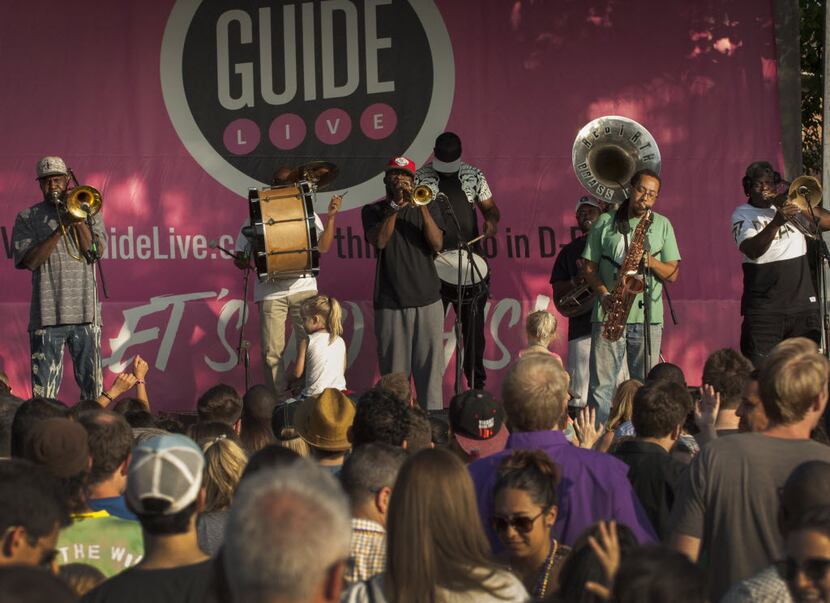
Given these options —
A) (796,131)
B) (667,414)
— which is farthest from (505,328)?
(667,414)

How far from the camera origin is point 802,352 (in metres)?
4.40

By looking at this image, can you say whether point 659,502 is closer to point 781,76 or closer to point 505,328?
point 505,328

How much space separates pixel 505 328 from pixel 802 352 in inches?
280

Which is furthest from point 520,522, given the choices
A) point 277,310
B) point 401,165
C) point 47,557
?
point 277,310

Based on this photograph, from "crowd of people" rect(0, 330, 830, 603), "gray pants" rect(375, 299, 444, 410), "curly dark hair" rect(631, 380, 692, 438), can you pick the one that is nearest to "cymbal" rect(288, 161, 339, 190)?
"gray pants" rect(375, 299, 444, 410)

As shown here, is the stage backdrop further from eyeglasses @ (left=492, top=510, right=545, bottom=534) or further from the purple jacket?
eyeglasses @ (left=492, top=510, right=545, bottom=534)

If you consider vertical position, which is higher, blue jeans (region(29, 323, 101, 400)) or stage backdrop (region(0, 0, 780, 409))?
stage backdrop (region(0, 0, 780, 409))

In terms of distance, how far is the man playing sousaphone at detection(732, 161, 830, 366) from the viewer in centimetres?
991

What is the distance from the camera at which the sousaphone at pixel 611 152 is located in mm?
10547

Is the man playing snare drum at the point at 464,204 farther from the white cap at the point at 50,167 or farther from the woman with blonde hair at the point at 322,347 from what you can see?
the white cap at the point at 50,167

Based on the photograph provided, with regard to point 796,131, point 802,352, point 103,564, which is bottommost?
point 103,564

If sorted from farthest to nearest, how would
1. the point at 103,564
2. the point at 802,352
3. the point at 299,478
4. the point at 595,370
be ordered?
the point at 595,370 < the point at 802,352 < the point at 103,564 < the point at 299,478

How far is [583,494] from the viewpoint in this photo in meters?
4.51

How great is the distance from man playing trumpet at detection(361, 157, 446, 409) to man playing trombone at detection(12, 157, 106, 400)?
2.07 m
